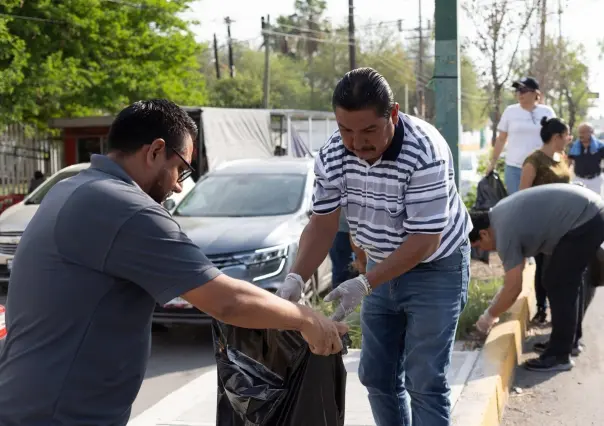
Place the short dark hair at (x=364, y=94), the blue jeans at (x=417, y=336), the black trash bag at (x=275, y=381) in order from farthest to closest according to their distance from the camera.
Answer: the blue jeans at (x=417, y=336) < the short dark hair at (x=364, y=94) < the black trash bag at (x=275, y=381)

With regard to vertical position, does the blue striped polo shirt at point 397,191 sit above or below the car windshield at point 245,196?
above

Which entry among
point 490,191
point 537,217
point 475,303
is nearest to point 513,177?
point 490,191

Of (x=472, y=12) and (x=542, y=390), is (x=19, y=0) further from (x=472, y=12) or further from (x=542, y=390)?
(x=542, y=390)

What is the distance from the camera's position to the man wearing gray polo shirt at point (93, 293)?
2.22 meters

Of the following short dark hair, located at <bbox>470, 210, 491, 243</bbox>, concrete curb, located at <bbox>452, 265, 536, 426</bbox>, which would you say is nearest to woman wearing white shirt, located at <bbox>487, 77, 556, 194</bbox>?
concrete curb, located at <bbox>452, 265, 536, 426</bbox>

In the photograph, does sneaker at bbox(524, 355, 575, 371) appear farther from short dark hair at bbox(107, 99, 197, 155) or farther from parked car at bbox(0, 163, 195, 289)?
parked car at bbox(0, 163, 195, 289)

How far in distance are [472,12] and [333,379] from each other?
471 inches

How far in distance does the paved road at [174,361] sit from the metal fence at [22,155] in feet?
35.6

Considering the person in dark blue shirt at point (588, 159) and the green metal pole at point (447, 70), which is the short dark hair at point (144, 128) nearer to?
the green metal pole at point (447, 70)

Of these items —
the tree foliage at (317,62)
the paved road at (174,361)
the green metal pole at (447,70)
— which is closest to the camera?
the paved road at (174,361)

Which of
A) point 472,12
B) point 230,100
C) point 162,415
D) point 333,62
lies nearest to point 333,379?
point 162,415

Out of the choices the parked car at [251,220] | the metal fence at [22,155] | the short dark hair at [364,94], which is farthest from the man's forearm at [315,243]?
the metal fence at [22,155]

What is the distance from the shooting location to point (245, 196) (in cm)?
838

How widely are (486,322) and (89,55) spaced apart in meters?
15.7
